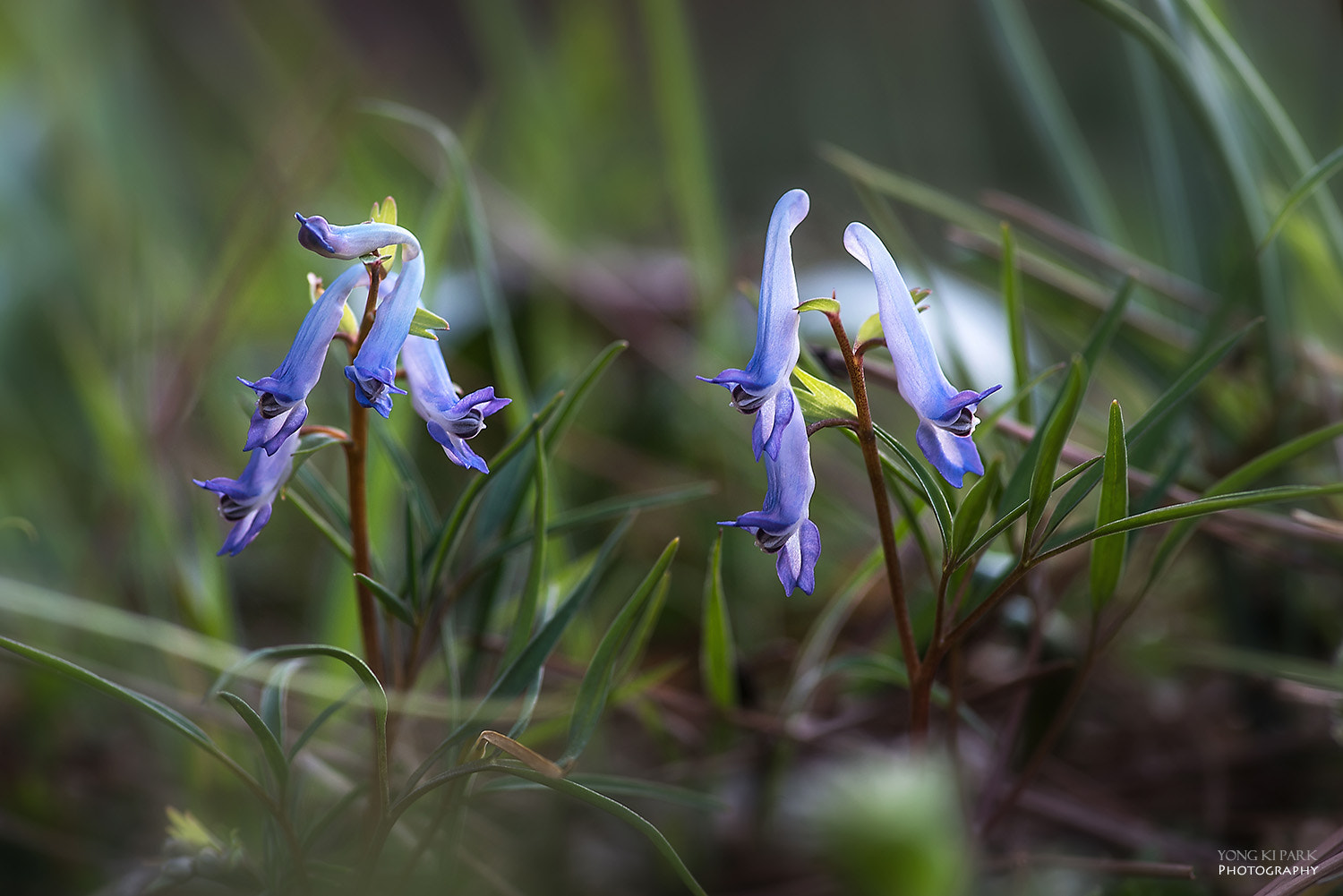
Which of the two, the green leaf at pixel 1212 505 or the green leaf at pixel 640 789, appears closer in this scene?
the green leaf at pixel 1212 505

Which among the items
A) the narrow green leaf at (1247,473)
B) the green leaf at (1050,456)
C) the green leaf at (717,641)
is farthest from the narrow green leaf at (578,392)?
the narrow green leaf at (1247,473)

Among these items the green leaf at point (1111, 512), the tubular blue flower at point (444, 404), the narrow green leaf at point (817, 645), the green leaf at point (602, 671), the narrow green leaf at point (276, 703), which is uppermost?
the tubular blue flower at point (444, 404)

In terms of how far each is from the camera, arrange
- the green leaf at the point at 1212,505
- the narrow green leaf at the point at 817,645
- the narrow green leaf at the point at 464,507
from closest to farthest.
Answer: the green leaf at the point at 1212,505
the narrow green leaf at the point at 464,507
the narrow green leaf at the point at 817,645

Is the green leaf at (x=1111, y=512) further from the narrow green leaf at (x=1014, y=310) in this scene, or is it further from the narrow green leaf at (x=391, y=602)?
the narrow green leaf at (x=391, y=602)

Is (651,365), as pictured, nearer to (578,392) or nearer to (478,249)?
(478,249)

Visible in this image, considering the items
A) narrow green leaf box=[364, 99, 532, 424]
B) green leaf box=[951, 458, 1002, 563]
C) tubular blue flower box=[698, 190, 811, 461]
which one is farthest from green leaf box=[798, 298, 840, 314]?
narrow green leaf box=[364, 99, 532, 424]

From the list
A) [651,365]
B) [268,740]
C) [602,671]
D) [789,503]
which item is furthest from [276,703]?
[651,365]
